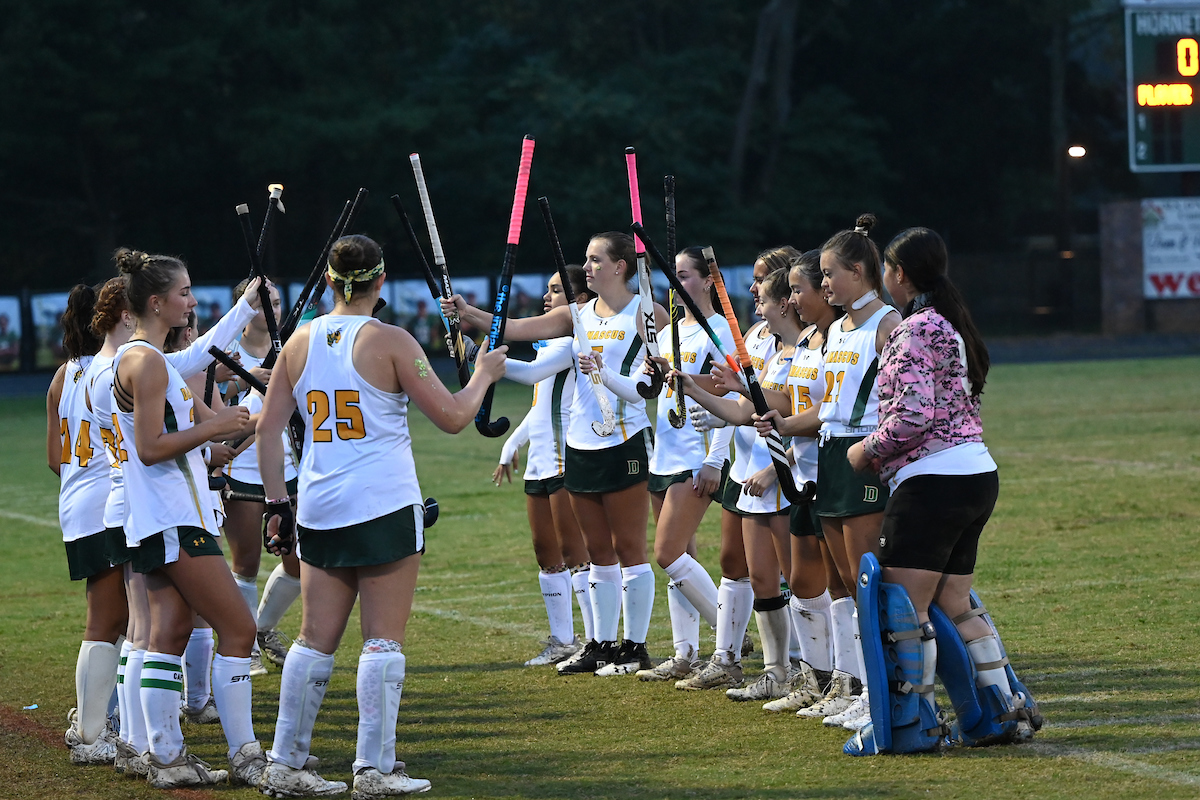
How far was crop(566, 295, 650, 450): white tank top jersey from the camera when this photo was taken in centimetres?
715

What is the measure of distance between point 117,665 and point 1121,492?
9.15 meters

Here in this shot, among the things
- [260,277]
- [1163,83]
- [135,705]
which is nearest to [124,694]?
[135,705]

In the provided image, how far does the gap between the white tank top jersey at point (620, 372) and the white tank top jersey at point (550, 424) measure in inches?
8.6

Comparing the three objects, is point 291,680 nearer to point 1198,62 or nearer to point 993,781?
point 993,781

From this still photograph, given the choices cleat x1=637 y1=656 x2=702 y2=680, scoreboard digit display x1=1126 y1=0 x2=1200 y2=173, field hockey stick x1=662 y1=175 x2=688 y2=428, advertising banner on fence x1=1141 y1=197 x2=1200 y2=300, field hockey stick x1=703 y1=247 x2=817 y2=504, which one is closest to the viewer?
field hockey stick x1=703 y1=247 x2=817 y2=504

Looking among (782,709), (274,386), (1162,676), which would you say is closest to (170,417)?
(274,386)

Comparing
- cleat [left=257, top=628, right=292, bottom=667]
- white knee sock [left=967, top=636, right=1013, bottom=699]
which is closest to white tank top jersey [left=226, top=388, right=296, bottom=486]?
cleat [left=257, top=628, right=292, bottom=667]

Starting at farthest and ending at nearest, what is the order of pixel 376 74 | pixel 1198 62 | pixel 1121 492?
pixel 376 74 → pixel 1198 62 → pixel 1121 492

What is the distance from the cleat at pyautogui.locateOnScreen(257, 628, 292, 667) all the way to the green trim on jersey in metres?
3.52

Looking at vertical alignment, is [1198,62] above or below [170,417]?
above

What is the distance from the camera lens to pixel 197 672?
661 centimetres

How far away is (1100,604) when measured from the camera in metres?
8.20

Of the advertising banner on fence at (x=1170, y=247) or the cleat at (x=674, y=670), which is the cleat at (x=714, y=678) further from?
the advertising banner on fence at (x=1170, y=247)

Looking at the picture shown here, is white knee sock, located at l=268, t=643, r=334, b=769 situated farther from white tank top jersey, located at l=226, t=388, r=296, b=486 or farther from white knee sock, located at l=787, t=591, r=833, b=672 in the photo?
white tank top jersey, located at l=226, t=388, r=296, b=486
